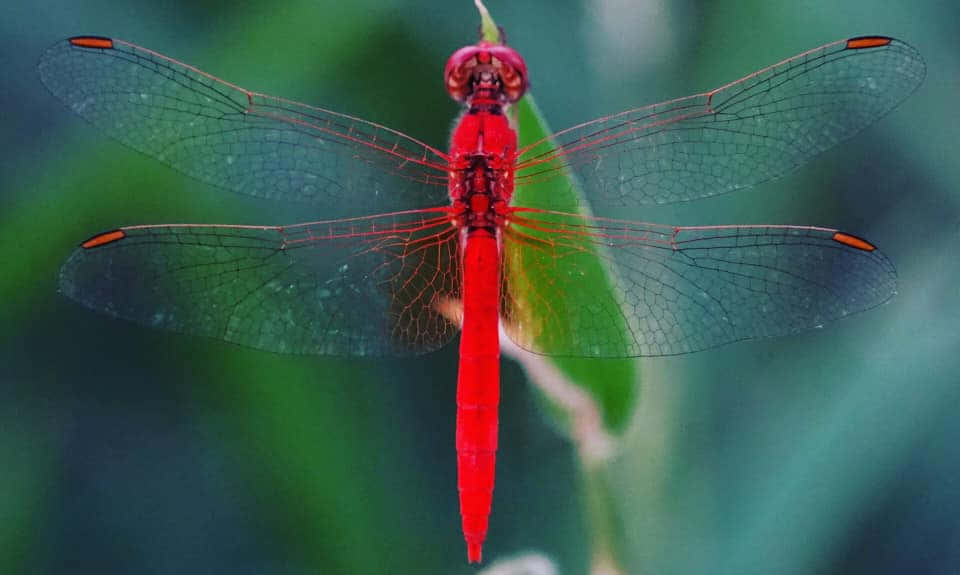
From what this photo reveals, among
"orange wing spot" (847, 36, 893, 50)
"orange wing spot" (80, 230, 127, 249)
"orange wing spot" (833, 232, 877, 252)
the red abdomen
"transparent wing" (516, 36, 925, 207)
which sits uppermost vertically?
"orange wing spot" (847, 36, 893, 50)

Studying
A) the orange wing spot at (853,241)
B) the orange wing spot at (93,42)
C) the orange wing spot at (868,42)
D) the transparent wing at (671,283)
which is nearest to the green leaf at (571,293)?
the transparent wing at (671,283)

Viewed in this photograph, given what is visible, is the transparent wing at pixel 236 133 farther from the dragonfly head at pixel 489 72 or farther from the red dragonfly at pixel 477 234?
the dragonfly head at pixel 489 72

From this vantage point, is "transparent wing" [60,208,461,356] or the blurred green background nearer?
A: "transparent wing" [60,208,461,356]

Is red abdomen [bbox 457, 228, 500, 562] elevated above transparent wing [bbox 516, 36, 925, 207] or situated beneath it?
situated beneath

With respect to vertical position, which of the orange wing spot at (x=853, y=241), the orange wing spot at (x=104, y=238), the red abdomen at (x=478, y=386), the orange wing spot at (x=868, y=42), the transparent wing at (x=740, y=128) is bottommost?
the red abdomen at (x=478, y=386)

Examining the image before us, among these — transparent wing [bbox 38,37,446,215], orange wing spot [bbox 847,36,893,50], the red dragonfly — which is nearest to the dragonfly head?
the red dragonfly

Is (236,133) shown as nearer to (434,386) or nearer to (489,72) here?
(489,72)

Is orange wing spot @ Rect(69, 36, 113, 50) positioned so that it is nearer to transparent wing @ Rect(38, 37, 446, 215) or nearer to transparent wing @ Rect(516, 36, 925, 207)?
transparent wing @ Rect(38, 37, 446, 215)

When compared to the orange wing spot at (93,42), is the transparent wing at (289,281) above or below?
below
